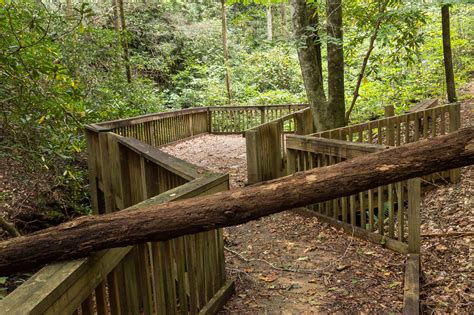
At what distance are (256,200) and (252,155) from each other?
4.76m

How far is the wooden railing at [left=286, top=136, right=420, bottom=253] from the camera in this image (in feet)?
14.6

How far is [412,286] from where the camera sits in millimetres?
3752

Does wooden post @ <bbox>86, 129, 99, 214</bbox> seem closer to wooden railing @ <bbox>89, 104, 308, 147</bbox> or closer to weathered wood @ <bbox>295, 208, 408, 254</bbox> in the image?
wooden railing @ <bbox>89, 104, 308, 147</bbox>

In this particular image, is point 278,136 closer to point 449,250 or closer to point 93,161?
point 93,161

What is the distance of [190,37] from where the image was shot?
24484 millimetres

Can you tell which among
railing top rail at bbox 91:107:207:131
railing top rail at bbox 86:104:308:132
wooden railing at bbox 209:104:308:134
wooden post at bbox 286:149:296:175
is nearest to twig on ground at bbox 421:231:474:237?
wooden post at bbox 286:149:296:175

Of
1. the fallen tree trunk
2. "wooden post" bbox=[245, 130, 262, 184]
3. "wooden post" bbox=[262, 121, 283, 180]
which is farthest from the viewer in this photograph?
"wooden post" bbox=[262, 121, 283, 180]

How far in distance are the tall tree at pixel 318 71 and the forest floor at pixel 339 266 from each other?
2680 millimetres

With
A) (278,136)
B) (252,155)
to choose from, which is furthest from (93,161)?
(278,136)

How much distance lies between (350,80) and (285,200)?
18433 millimetres

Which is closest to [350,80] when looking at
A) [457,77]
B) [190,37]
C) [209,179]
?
[457,77]

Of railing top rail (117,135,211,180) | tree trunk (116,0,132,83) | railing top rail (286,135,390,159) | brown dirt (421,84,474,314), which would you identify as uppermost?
tree trunk (116,0,132,83)

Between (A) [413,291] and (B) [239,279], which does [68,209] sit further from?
(A) [413,291]

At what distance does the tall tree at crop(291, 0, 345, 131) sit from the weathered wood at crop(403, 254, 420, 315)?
180 inches
